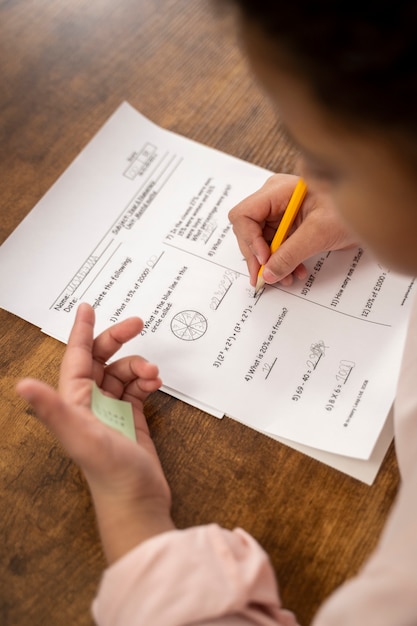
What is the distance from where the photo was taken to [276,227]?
76 cm

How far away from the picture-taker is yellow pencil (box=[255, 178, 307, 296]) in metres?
0.71

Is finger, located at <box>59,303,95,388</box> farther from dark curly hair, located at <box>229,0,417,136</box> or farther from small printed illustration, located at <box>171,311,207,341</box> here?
dark curly hair, located at <box>229,0,417,136</box>

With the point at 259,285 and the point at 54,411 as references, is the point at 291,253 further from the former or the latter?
the point at 54,411

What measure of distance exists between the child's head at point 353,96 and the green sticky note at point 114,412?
10.8 inches

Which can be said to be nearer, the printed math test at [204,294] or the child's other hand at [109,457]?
the child's other hand at [109,457]

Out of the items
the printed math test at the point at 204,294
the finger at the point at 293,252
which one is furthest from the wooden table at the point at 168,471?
the finger at the point at 293,252

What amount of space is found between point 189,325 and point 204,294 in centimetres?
5

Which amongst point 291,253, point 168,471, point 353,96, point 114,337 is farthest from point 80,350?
point 353,96

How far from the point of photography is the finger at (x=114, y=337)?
2.07 feet

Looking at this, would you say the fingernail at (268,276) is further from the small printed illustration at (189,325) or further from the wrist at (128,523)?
the wrist at (128,523)

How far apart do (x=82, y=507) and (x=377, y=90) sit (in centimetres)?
43

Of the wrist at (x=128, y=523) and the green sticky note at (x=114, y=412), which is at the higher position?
the green sticky note at (x=114, y=412)

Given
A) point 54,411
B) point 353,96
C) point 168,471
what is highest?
point 353,96

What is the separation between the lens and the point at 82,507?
22.8 inches
